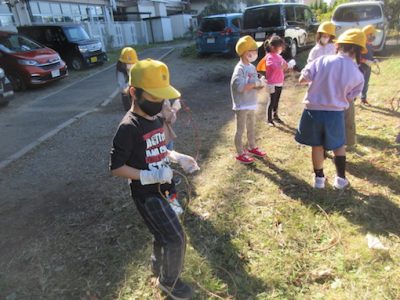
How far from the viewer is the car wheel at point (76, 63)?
48.2ft

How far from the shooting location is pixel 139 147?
7.38ft

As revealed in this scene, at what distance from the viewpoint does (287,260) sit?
285 centimetres

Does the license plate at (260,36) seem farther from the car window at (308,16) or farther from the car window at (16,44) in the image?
Result: the car window at (16,44)

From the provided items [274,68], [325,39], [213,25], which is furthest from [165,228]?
[213,25]

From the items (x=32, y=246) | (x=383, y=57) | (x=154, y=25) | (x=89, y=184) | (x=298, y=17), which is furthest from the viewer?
(x=154, y=25)

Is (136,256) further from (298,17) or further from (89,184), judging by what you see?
(298,17)

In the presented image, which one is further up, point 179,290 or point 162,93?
point 162,93

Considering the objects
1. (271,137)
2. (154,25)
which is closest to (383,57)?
(271,137)

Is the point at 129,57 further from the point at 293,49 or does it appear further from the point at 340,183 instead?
the point at 293,49

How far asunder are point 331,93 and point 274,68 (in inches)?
89.6

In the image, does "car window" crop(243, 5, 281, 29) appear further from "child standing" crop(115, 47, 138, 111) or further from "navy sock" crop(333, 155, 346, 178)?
"navy sock" crop(333, 155, 346, 178)

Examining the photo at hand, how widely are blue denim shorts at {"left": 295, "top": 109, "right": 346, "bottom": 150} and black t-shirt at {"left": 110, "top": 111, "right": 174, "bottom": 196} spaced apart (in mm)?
1691

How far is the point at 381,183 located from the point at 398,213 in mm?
584

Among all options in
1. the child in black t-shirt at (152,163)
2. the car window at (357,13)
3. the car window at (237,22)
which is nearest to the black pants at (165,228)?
the child in black t-shirt at (152,163)
